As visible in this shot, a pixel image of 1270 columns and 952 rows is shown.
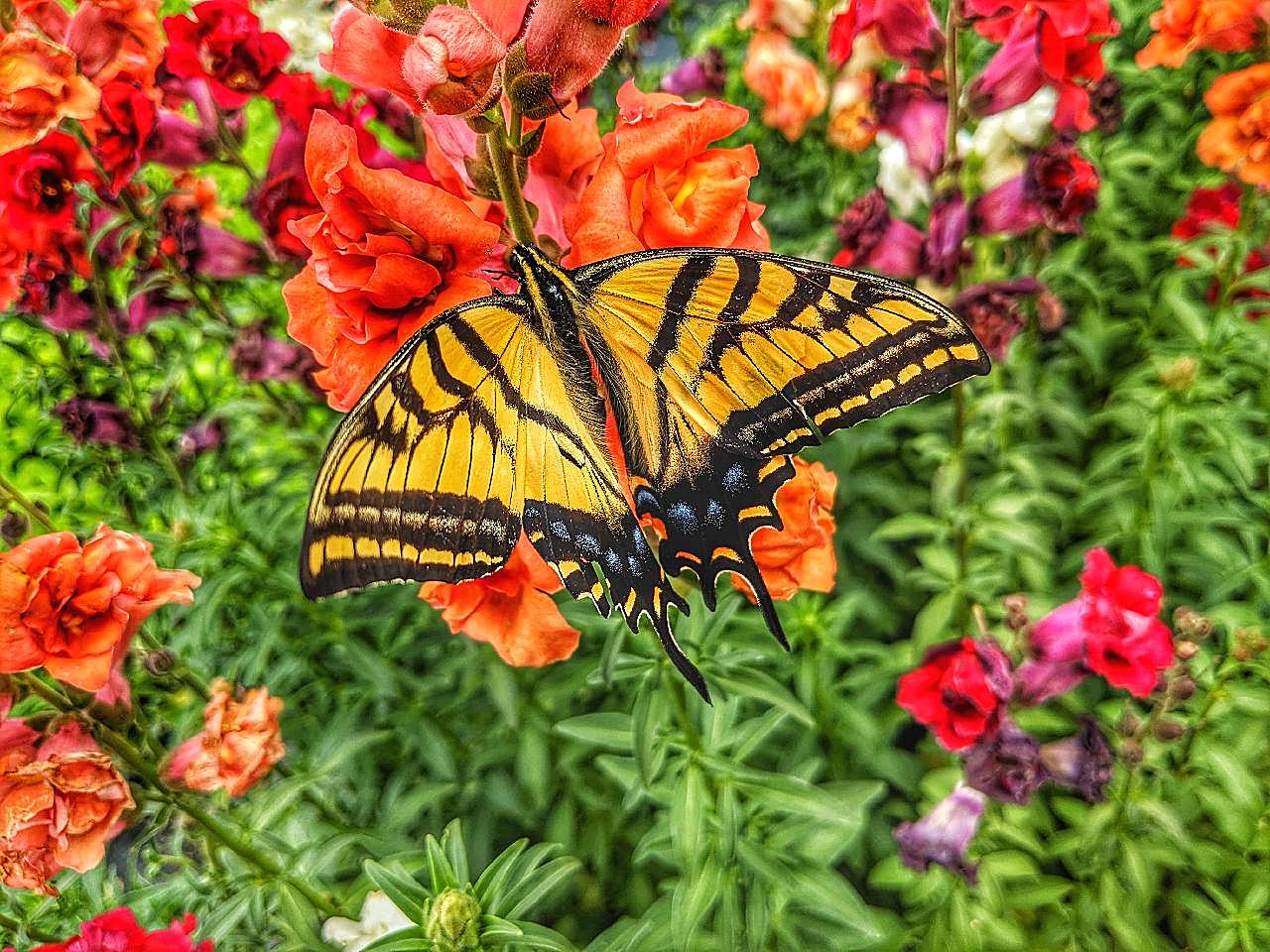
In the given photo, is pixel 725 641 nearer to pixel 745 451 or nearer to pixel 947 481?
pixel 745 451

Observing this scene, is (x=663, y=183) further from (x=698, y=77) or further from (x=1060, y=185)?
(x=698, y=77)

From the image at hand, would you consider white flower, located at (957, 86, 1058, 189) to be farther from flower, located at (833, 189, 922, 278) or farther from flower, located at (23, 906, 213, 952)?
flower, located at (23, 906, 213, 952)

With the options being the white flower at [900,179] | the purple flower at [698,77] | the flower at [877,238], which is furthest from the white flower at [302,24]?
the flower at [877,238]

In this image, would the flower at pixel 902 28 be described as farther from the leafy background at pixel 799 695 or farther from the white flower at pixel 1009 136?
the leafy background at pixel 799 695

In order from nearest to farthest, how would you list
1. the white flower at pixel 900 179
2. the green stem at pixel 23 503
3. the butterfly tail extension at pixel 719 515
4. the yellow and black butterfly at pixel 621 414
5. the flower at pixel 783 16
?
1. the yellow and black butterfly at pixel 621 414
2. the butterfly tail extension at pixel 719 515
3. the green stem at pixel 23 503
4. the white flower at pixel 900 179
5. the flower at pixel 783 16

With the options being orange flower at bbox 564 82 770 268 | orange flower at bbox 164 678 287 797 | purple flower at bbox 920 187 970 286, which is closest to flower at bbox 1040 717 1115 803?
purple flower at bbox 920 187 970 286

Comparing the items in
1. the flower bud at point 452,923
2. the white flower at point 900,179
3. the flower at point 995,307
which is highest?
the white flower at point 900,179
